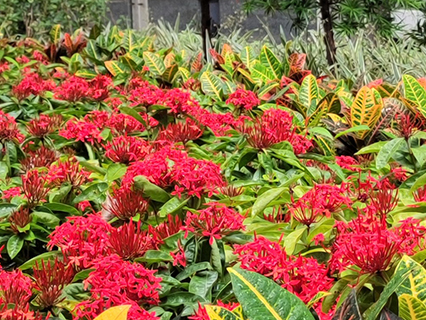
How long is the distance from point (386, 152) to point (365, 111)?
547 mm

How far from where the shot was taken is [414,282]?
41.2 inches

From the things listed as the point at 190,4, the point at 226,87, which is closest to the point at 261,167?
the point at 226,87

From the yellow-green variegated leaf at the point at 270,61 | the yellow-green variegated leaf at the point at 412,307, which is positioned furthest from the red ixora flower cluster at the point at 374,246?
the yellow-green variegated leaf at the point at 270,61

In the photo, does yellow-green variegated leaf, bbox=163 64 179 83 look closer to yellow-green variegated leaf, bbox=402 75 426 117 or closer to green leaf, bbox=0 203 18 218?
yellow-green variegated leaf, bbox=402 75 426 117

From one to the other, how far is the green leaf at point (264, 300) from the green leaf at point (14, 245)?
93cm

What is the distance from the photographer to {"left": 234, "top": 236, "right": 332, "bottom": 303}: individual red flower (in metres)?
1.21

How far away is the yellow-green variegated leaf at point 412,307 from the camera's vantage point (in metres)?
0.98

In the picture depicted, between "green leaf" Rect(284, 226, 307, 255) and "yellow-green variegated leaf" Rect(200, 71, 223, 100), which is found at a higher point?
"green leaf" Rect(284, 226, 307, 255)

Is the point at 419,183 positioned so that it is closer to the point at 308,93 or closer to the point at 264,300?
the point at 264,300

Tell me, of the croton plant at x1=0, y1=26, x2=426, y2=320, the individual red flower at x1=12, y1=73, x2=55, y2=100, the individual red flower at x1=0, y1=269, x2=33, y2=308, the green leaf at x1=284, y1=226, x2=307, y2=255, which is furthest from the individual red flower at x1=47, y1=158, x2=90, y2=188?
the individual red flower at x1=12, y1=73, x2=55, y2=100

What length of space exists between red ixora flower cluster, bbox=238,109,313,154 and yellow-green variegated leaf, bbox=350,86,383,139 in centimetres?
53

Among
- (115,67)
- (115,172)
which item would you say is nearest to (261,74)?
(115,67)

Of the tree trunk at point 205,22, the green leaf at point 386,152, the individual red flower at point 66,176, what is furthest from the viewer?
the tree trunk at point 205,22

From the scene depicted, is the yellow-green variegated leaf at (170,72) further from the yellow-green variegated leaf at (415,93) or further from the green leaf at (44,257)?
the green leaf at (44,257)
